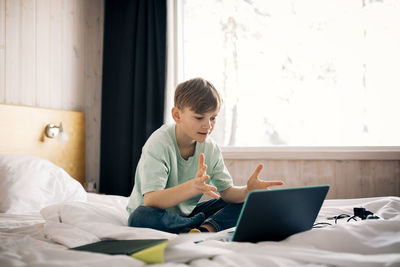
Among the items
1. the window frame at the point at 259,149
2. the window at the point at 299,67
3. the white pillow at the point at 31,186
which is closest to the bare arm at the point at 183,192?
the white pillow at the point at 31,186

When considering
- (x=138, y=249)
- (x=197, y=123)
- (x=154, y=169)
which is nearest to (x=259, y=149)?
(x=197, y=123)

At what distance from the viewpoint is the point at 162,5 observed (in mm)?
2943

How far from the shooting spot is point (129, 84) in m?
2.99

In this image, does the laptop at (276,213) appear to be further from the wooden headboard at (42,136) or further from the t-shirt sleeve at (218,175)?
the wooden headboard at (42,136)

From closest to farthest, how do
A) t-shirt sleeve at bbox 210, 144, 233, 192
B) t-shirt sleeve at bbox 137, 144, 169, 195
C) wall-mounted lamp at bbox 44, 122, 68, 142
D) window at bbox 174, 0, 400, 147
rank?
t-shirt sleeve at bbox 137, 144, 169, 195
t-shirt sleeve at bbox 210, 144, 233, 192
wall-mounted lamp at bbox 44, 122, 68, 142
window at bbox 174, 0, 400, 147

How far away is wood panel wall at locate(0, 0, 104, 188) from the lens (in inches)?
88.4

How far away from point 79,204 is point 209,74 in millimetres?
1835

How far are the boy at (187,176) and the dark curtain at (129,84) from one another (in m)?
1.34

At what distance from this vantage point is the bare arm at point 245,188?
1.35 meters

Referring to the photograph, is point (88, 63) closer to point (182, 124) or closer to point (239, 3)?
point (239, 3)

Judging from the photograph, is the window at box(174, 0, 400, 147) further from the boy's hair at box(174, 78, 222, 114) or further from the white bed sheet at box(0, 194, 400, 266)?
the white bed sheet at box(0, 194, 400, 266)

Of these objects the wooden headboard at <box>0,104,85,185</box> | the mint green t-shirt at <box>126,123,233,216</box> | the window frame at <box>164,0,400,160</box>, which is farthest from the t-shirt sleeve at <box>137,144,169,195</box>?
the window frame at <box>164,0,400,160</box>

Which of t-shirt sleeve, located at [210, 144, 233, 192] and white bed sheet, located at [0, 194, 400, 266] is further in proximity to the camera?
t-shirt sleeve, located at [210, 144, 233, 192]

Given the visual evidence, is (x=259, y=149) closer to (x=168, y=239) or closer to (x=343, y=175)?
(x=343, y=175)
